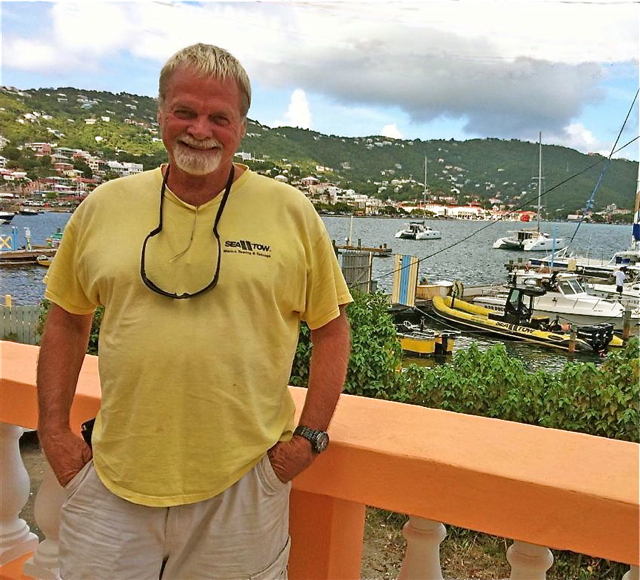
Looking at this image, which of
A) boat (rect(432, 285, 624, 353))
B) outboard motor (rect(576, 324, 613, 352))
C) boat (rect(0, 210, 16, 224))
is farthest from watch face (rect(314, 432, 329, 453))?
boat (rect(0, 210, 16, 224))

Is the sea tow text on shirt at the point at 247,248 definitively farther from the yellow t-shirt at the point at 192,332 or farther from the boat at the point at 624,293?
the boat at the point at 624,293

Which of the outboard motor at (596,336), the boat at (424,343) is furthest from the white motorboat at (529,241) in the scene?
the boat at (424,343)

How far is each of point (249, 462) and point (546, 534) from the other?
1.87 feet

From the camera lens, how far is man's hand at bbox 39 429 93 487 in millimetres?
1251

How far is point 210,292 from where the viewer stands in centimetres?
112

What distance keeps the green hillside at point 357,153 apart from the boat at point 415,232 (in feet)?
43.3

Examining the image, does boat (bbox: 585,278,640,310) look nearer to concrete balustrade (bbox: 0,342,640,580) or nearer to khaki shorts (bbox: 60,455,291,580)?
concrete balustrade (bbox: 0,342,640,580)

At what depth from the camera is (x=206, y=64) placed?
45.1 inches

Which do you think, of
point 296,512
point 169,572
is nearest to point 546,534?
point 296,512

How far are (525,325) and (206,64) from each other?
2285cm

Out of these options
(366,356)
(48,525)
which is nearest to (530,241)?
(366,356)

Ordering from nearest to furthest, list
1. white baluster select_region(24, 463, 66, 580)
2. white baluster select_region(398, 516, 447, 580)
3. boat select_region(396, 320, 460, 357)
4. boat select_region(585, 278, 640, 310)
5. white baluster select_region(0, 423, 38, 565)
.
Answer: white baluster select_region(398, 516, 447, 580)
white baluster select_region(24, 463, 66, 580)
white baluster select_region(0, 423, 38, 565)
boat select_region(396, 320, 460, 357)
boat select_region(585, 278, 640, 310)

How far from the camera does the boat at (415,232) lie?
60.2m

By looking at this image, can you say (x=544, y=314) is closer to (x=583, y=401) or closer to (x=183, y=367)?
(x=583, y=401)
